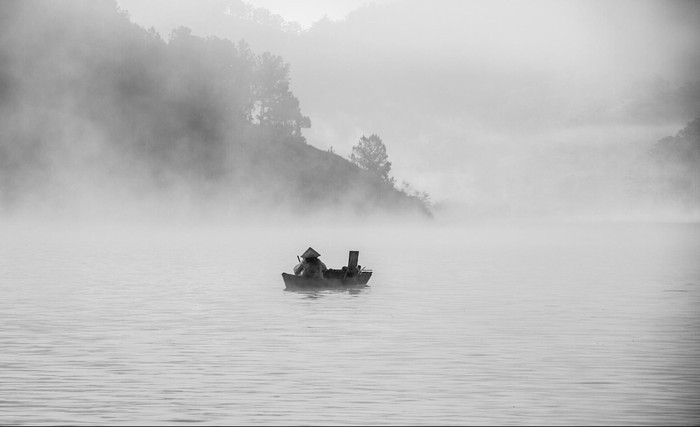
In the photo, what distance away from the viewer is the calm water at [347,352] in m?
30.2

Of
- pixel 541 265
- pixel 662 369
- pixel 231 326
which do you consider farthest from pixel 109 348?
pixel 541 265

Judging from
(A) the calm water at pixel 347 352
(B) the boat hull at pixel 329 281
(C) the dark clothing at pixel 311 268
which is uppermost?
(C) the dark clothing at pixel 311 268

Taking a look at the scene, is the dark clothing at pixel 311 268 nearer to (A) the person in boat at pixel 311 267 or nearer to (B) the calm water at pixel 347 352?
(A) the person in boat at pixel 311 267

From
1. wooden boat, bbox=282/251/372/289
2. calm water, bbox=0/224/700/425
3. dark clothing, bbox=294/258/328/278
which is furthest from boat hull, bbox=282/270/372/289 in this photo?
calm water, bbox=0/224/700/425

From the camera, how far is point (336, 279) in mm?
74562

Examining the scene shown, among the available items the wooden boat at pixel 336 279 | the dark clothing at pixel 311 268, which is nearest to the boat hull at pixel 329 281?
the wooden boat at pixel 336 279

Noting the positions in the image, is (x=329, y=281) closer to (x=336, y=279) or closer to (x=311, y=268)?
(x=336, y=279)

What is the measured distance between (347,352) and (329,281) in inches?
1271

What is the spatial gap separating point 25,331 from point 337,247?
354ft

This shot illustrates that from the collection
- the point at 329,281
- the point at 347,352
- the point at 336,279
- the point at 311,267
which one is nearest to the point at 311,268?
the point at 311,267

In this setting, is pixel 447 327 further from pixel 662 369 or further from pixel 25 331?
pixel 25 331

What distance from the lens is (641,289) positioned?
81.1 m

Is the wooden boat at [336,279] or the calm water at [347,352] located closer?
the calm water at [347,352]

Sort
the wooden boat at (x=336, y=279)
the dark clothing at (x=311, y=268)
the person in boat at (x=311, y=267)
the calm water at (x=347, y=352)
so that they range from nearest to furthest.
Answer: the calm water at (x=347, y=352) < the person in boat at (x=311, y=267) < the dark clothing at (x=311, y=268) < the wooden boat at (x=336, y=279)
